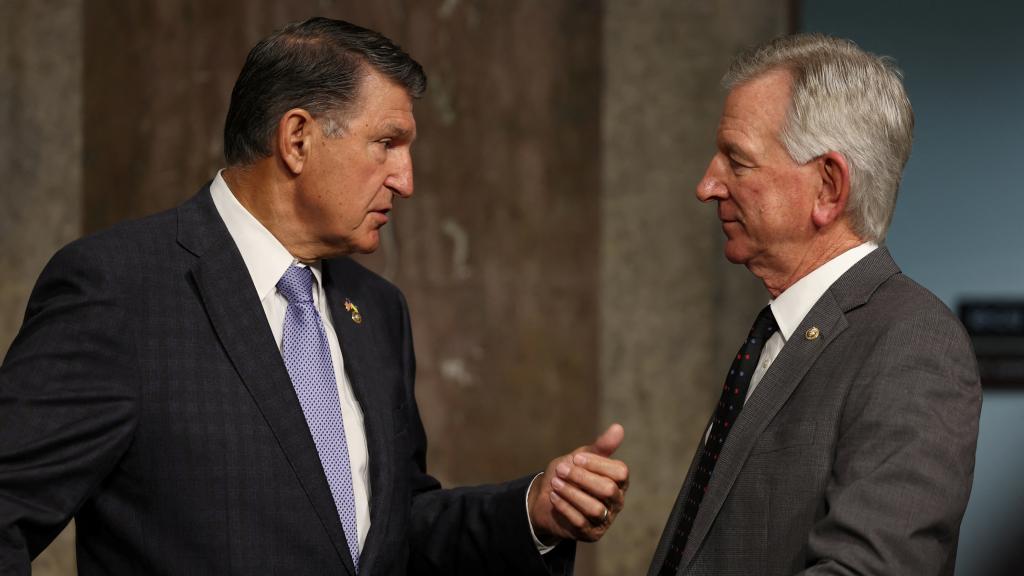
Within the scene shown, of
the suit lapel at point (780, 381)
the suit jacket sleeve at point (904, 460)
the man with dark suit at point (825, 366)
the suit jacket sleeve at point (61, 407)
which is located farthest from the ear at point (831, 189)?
the suit jacket sleeve at point (61, 407)

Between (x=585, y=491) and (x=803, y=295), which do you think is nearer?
(x=803, y=295)

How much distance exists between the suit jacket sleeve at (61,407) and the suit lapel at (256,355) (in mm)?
160

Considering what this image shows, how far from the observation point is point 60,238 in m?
3.65

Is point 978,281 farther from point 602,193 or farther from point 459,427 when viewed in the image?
point 459,427

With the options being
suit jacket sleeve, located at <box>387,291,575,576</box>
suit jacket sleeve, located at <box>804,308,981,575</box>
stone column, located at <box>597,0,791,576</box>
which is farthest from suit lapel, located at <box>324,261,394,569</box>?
stone column, located at <box>597,0,791,576</box>

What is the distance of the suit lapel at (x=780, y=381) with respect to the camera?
1.81 metres

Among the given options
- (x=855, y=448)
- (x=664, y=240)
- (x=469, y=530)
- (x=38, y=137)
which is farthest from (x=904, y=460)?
(x=38, y=137)

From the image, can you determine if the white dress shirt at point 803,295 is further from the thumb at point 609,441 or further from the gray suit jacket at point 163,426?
the gray suit jacket at point 163,426

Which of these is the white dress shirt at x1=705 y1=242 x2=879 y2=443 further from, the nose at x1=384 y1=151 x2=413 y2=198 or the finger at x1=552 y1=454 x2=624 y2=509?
the nose at x1=384 y1=151 x2=413 y2=198

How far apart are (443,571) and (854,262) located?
972 millimetres

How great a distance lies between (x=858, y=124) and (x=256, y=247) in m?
1.01

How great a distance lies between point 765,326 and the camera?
6.51 feet

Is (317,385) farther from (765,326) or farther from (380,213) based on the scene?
(765,326)

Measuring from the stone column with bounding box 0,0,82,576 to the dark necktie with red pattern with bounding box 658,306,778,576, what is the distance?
93.5 inches
